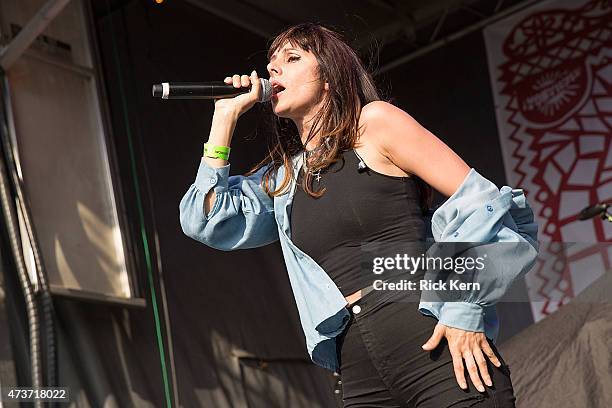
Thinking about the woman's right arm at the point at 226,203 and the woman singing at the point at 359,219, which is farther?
the woman's right arm at the point at 226,203

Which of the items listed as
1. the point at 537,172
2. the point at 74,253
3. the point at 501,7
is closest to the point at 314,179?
the point at 74,253

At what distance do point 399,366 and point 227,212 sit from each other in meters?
0.40

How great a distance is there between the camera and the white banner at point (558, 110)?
15.5ft

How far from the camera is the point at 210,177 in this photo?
4.82 feet

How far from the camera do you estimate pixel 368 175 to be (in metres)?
1.34

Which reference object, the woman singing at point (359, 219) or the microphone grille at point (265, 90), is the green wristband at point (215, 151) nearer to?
the woman singing at point (359, 219)

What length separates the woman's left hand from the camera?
3.97 ft

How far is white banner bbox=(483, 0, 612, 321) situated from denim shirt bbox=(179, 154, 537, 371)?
3.31 m

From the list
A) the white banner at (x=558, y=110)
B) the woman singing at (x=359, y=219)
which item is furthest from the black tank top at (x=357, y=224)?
the white banner at (x=558, y=110)

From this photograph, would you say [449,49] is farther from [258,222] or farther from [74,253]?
[258,222]

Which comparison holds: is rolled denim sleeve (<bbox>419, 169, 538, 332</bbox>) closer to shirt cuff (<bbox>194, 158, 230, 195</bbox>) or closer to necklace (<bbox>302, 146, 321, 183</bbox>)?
necklace (<bbox>302, 146, 321, 183</bbox>)

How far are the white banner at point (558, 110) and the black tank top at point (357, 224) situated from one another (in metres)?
3.39

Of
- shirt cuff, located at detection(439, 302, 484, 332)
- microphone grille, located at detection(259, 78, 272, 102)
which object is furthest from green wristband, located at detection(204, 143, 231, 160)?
shirt cuff, located at detection(439, 302, 484, 332)

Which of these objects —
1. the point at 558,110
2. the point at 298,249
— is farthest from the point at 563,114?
the point at 298,249
